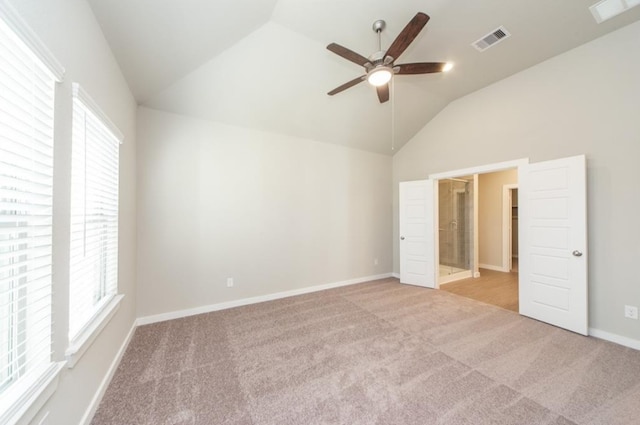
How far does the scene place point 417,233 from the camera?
4324 mm

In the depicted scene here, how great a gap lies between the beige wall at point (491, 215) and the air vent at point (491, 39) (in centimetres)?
383

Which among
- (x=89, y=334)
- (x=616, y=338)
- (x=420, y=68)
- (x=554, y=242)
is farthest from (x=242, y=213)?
(x=616, y=338)

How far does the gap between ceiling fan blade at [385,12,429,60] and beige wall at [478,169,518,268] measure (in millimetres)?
5212

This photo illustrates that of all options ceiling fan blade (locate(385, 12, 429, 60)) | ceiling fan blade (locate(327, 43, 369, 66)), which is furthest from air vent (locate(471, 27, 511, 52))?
ceiling fan blade (locate(327, 43, 369, 66))

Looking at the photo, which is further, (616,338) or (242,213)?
(242,213)

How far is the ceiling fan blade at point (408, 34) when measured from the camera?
5.38 ft

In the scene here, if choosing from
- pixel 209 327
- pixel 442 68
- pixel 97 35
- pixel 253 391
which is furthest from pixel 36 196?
pixel 442 68

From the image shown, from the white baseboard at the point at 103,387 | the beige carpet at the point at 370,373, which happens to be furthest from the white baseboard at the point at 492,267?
the white baseboard at the point at 103,387

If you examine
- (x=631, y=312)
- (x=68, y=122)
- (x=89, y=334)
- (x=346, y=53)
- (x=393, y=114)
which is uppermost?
(x=393, y=114)

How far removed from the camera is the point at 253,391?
1.78m

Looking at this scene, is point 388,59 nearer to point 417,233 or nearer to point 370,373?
point 370,373

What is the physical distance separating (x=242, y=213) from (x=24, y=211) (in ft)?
7.89

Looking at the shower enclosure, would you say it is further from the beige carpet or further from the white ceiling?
the white ceiling

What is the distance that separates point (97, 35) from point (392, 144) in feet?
14.1
